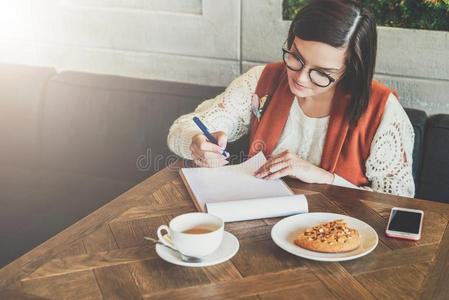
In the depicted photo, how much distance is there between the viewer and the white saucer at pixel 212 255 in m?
1.19

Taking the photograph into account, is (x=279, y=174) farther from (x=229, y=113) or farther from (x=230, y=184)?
(x=229, y=113)

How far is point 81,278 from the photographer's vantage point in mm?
1161

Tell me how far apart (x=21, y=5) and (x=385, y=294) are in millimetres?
2241

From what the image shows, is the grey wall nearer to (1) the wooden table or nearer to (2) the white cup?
(1) the wooden table

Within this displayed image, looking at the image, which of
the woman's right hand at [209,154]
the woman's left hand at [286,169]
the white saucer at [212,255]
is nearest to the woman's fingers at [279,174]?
the woman's left hand at [286,169]

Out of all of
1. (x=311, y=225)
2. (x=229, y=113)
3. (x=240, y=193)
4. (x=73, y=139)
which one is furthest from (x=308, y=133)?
(x=73, y=139)

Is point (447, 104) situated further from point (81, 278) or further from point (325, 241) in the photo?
point (81, 278)

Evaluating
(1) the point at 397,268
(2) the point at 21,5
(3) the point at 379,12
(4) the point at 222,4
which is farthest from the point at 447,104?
(2) the point at 21,5

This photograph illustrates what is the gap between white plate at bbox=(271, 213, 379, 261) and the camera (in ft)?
4.02

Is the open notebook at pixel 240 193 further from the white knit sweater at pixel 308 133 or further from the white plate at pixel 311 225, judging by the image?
the white knit sweater at pixel 308 133

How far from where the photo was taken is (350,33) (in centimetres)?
173

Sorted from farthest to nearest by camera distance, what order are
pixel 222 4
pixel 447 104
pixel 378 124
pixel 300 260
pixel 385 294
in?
pixel 222 4 → pixel 447 104 → pixel 378 124 → pixel 300 260 → pixel 385 294

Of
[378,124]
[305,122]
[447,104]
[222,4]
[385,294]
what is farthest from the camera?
[222,4]

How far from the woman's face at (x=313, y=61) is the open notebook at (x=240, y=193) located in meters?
0.24
